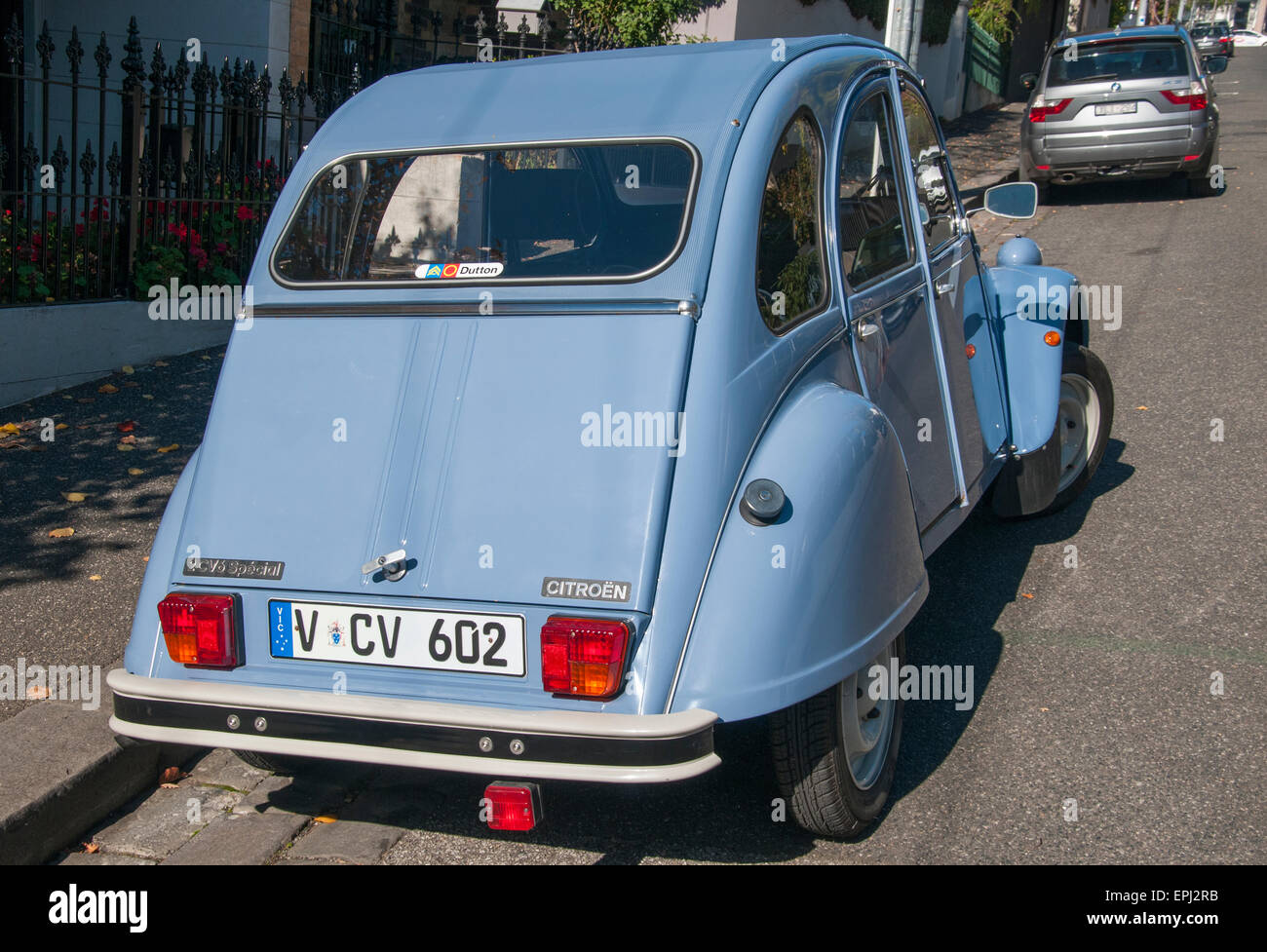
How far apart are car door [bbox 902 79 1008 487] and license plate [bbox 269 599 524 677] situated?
2.15m

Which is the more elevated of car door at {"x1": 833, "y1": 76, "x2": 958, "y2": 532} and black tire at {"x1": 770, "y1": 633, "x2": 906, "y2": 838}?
car door at {"x1": 833, "y1": 76, "x2": 958, "y2": 532}

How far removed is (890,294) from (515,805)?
2.12 meters

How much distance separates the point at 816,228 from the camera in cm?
376

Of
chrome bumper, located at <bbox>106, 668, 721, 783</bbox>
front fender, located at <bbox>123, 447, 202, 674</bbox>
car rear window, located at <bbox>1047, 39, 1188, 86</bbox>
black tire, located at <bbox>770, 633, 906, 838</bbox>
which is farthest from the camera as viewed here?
A: car rear window, located at <bbox>1047, 39, 1188, 86</bbox>

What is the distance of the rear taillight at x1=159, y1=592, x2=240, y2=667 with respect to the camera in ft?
10.5

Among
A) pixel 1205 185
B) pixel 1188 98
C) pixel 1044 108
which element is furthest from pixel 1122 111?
pixel 1205 185

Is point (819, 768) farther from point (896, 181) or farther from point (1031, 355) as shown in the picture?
point (1031, 355)

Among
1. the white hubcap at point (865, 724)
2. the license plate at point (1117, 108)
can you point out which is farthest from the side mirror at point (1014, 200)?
the license plate at point (1117, 108)

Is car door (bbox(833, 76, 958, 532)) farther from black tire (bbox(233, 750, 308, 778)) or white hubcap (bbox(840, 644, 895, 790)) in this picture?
black tire (bbox(233, 750, 308, 778))

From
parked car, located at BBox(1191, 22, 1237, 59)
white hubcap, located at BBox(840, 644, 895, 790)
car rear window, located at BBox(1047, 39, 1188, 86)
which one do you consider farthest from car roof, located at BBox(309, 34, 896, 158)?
parked car, located at BBox(1191, 22, 1237, 59)

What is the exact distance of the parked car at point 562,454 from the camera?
2.98 meters
